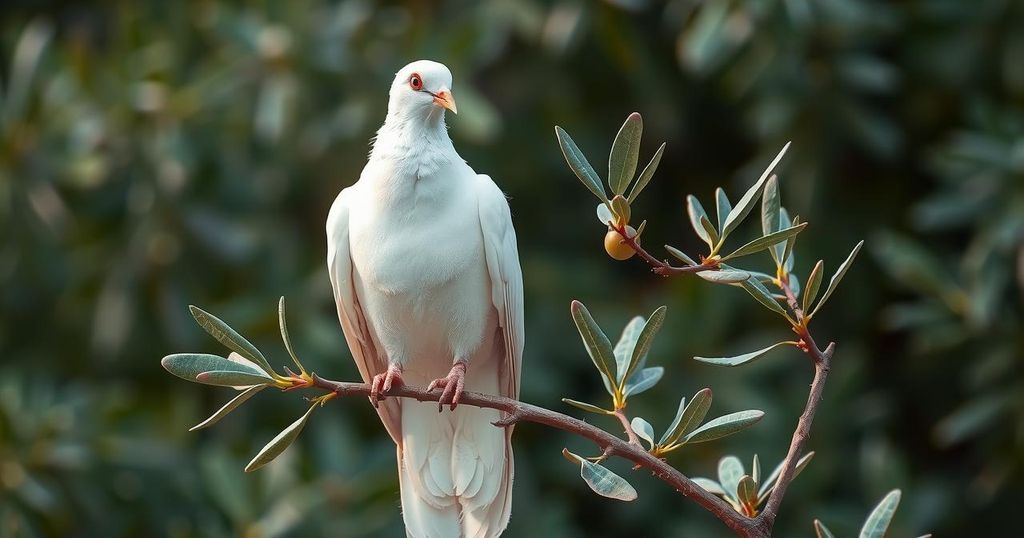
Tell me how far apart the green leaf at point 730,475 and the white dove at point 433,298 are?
29.4 inches

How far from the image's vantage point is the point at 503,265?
139 inches

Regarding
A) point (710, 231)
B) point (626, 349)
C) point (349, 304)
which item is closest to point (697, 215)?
point (710, 231)

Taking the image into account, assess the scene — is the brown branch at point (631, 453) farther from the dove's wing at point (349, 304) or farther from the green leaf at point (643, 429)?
the dove's wing at point (349, 304)

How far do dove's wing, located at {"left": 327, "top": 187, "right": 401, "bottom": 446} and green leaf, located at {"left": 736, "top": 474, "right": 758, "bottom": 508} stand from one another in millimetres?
1218

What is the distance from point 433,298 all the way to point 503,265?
0.24 meters

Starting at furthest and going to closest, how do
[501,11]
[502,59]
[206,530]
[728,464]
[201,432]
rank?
1. [502,59]
2. [201,432]
3. [501,11]
4. [206,530]
5. [728,464]

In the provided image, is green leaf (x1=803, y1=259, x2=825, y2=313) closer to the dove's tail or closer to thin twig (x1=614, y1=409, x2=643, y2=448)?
thin twig (x1=614, y1=409, x2=643, y2=448)

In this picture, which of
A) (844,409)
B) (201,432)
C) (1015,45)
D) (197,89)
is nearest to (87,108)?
(197,89)

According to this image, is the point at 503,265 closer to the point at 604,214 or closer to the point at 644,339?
the point at 644,339

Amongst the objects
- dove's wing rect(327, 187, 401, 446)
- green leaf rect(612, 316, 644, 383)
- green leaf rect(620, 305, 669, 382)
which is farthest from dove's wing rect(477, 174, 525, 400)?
green leaf rect(620, 305, 669, 382)

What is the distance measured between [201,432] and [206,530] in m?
1.40

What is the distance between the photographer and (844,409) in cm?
621

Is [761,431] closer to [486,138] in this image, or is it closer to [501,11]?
[486,138]

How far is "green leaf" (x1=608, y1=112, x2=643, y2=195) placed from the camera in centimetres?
A: 253
